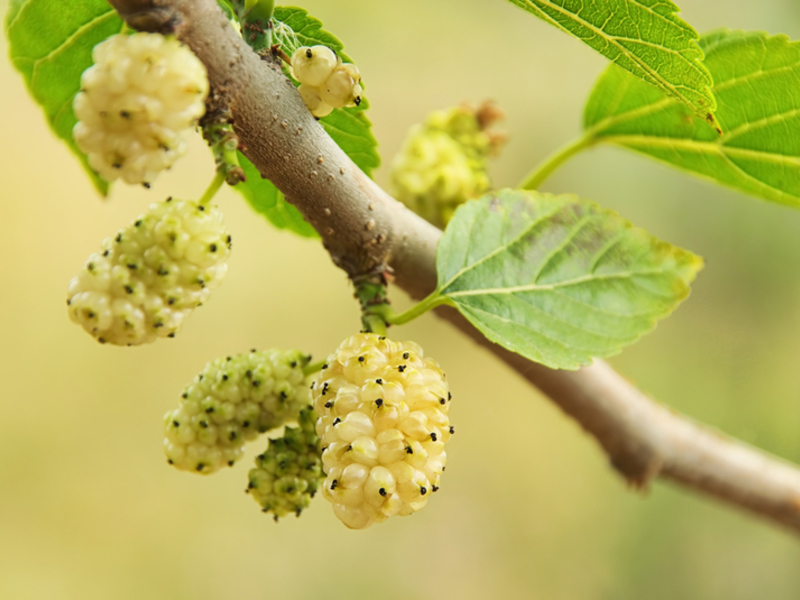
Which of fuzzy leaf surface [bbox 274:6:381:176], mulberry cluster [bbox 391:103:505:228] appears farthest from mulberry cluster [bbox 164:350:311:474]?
mulberry cluster [bbox 391:103:505:228]

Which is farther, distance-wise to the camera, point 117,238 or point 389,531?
point 389,531

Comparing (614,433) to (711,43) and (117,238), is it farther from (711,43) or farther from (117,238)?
(117,238)

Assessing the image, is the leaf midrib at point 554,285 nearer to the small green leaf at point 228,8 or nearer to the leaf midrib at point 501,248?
the leaf midrib at point 501,248

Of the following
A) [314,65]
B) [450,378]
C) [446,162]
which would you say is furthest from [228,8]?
[450,378]

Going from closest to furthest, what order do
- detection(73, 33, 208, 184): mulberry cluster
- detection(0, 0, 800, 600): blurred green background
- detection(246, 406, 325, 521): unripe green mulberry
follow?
1. detection(73, 33, 208, 184): mulberry cluster
2. detection(246, 406, 325, 521): unripe green mulberry
3. detection(0, 0, 800, 600): blurred green background

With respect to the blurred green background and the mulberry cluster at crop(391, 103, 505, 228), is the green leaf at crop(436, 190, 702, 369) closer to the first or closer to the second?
the mulberry cluster at crop(391, 103, 505, 228)

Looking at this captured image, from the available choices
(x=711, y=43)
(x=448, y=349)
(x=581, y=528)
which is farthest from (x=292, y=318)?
(x=711, y=43)
